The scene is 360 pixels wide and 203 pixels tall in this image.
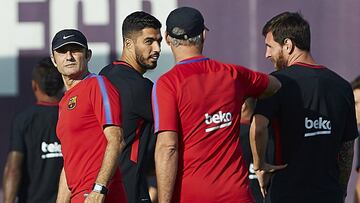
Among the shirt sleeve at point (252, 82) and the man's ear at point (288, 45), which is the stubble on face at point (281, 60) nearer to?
the man's ear at point (288, 45)

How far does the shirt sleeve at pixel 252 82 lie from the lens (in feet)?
16.9

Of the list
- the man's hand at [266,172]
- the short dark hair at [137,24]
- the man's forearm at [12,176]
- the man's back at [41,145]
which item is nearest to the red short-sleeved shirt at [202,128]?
the man's hand at [266,172]

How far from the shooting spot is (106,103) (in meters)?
5.21

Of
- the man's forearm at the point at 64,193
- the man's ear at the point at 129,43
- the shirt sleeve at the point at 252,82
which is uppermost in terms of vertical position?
the man's ear at the point at 129,43

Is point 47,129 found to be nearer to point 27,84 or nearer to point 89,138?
point 27,84

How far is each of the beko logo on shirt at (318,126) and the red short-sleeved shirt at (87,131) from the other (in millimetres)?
1006

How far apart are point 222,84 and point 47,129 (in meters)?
2.67

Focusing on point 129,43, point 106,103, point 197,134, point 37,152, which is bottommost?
point 37,152

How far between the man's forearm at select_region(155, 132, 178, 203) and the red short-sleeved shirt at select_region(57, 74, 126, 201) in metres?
0.36

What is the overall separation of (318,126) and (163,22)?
3119mm

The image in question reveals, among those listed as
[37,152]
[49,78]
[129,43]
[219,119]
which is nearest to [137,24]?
[129,43]

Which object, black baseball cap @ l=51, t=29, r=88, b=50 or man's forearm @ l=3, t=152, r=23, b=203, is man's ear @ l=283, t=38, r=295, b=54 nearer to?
black baseball cap @ l=51, t=29, r=88, b=50

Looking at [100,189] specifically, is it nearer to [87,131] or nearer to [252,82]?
[87,131]

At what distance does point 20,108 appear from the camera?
862 cm
